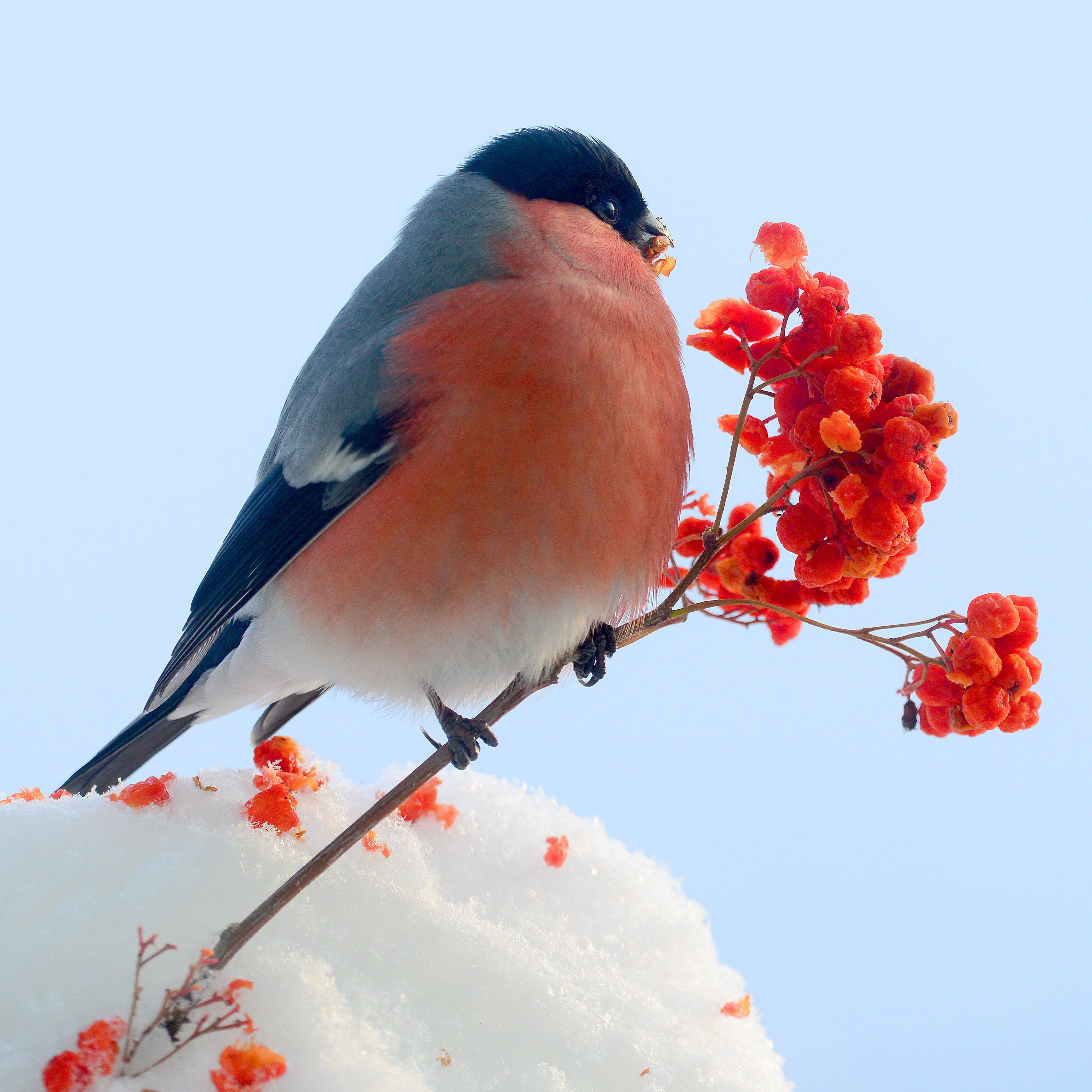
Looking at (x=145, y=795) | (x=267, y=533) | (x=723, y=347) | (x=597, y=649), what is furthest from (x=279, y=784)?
(x=723, y=347)

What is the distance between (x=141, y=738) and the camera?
154cm

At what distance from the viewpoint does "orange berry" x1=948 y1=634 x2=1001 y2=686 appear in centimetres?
104

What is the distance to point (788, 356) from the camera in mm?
1140

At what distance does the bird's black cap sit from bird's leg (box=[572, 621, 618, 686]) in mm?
576

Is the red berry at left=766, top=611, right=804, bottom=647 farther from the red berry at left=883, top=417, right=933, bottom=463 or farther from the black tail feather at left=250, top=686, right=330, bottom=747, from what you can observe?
the black tail feather at left=250, top=686, right=330, bottom=747

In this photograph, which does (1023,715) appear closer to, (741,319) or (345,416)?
(741,319)

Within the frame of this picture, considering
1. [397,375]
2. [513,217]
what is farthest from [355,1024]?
[513,217]

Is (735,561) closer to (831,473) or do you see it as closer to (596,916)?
(831,473)

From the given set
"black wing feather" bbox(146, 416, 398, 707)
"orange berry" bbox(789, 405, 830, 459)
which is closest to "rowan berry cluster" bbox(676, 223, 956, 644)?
"orange berry" bbox(789, 405, 830, 459)

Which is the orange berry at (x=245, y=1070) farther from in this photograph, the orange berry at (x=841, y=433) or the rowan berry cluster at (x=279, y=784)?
the orange berry at (x=841, y=433)

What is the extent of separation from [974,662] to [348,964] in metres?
0.77

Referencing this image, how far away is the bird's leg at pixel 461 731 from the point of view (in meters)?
1.23

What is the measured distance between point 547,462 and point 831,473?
0.32m

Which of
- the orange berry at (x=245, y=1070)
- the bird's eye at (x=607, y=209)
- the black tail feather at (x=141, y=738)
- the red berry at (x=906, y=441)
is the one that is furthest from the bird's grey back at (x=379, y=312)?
the orange berry at (x=245, y=1070)
